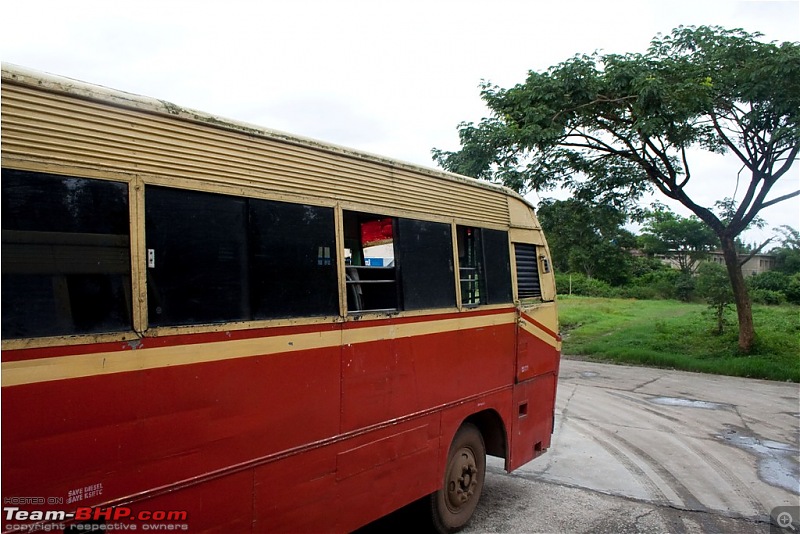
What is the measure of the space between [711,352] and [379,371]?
16275 mm

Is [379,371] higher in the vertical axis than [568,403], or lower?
higher

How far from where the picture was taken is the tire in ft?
16.1

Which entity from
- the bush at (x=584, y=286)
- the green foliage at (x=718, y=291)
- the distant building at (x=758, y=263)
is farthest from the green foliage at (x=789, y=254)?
the green foliage at (x=718, y=291)

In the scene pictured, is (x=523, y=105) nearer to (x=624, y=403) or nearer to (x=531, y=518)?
(x=624, y=403)

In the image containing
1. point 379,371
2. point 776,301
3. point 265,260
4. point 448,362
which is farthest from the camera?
point 776,301

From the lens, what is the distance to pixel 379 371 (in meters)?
4.05

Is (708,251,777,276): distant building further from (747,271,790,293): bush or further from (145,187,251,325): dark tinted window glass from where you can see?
(145,187,251,325): dark tinted window glass

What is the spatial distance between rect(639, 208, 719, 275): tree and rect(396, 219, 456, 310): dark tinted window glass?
48729mm

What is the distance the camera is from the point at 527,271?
609 cm

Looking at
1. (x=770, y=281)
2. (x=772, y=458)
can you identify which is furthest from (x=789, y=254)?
(x=772, y=458)

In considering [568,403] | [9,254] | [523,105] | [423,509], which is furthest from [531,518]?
[523,105]

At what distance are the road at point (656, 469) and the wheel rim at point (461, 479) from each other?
311 millimetres

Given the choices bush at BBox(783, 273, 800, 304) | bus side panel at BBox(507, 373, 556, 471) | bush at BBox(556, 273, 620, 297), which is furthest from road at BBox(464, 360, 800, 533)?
bush at BBox(556, 273, 620, 297)

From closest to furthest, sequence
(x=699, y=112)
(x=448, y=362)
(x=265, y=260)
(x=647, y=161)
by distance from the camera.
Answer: (x=265, y=260) → (x=448, y=362) → (x=699, y=112) → (x=647, y=161)
